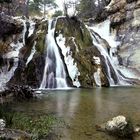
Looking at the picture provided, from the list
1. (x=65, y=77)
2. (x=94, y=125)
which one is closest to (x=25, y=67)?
(x=65, y=77)

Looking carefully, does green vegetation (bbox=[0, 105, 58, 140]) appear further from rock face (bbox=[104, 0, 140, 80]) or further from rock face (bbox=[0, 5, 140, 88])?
rock face (bbox=[104, 0, 140, 80])

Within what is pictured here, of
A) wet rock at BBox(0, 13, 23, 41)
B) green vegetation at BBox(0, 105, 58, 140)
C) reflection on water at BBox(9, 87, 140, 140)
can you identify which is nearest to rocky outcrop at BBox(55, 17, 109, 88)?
wet rock at BBox(0, 13, 23, 41)

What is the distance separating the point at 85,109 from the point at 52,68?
8506 millimetres

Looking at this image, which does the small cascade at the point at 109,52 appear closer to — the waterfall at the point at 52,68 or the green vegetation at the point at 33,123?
the waterfall at the point at 52,68

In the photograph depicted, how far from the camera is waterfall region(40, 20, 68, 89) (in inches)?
687

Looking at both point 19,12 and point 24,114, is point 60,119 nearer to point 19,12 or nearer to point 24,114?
point 24,114

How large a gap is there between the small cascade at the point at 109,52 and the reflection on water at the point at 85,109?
568 cm

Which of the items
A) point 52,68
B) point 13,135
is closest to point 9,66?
point 52,68

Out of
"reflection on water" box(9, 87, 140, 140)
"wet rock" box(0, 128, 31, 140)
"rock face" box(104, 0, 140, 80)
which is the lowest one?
"reflection on water" box(9, 87, 140, 140)

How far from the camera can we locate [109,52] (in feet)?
71.7

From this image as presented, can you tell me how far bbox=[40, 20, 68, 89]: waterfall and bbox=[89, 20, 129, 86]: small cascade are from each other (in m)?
2.77

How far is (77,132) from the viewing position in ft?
24.3

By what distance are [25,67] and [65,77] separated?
2.23m

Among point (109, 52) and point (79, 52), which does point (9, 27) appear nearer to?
point (79, 52)
